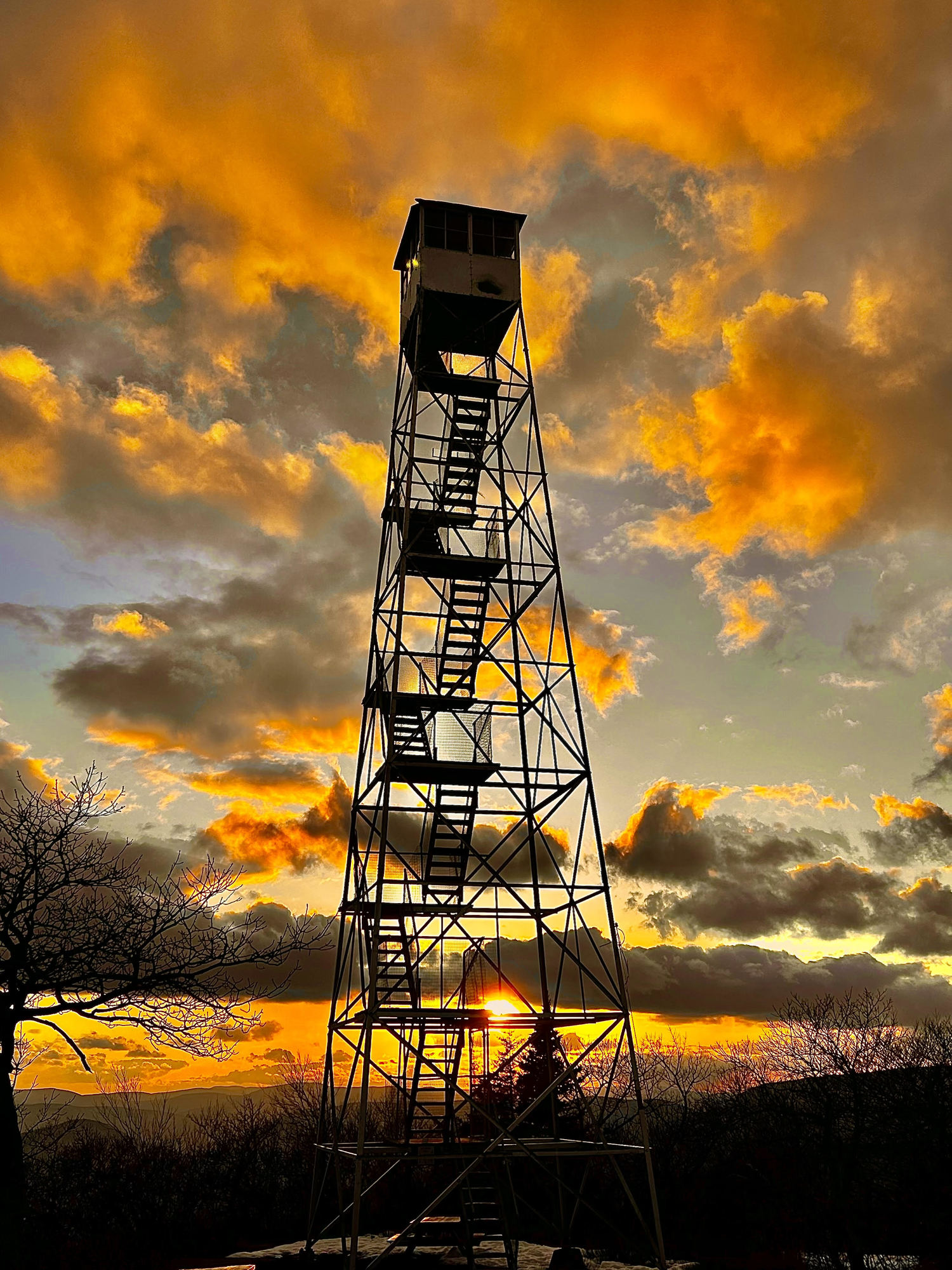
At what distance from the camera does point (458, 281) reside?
22891 millimetres

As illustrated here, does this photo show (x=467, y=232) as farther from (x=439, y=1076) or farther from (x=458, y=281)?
(x=439, y=1076)

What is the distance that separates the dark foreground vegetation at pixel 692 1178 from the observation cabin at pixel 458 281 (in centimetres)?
2130

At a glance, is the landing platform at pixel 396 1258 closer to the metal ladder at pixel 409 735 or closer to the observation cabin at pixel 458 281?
Result: the metal ladder at pixel 409 735

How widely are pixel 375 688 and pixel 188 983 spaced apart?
6.52 metres

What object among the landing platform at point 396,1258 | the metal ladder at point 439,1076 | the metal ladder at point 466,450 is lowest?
the landing platform at point 396,1258

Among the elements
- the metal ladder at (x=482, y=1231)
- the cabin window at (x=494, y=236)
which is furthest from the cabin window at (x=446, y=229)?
the metal ladder at (x=482, y=1231)

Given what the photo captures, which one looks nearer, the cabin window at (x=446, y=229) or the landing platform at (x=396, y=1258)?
the landing platform at (x=396, y=1258)

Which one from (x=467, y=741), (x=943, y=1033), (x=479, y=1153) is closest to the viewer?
(x=479, y=1153)

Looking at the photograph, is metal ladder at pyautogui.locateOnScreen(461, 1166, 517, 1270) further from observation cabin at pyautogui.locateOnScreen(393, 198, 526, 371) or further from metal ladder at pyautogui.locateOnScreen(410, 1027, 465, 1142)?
observation cabin at pyautogui.locateOnScreen(393, 198, 526, 371)

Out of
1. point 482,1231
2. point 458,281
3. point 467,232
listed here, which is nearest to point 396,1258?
point 482,1231

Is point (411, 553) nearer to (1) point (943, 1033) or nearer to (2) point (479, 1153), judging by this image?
(2) point (479, 1153)

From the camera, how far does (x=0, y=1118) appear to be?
49.3ft

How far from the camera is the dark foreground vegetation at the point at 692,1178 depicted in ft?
101

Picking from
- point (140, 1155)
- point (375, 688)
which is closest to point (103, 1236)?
point (140, 1155)
